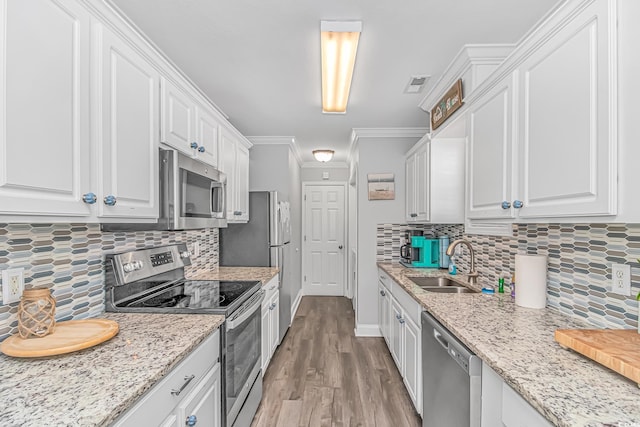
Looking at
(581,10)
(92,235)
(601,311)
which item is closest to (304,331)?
(92,235)

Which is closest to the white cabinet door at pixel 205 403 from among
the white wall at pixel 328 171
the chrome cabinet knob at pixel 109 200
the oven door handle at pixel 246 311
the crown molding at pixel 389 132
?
the oven door handle at pixel 246 311

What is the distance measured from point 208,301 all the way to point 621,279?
1.96 metres

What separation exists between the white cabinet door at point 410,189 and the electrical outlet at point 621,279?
7.01ft

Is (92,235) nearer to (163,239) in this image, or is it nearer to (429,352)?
(163,239)

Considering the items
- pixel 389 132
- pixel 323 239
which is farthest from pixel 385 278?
pixel 323 239

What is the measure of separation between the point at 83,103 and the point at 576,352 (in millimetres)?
1980

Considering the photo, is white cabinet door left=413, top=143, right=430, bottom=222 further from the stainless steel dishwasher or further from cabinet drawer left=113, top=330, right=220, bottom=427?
cabinet drawer left=113, top=330, right=220, bottom=427

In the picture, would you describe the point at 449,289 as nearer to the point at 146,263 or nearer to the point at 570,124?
the point at 570,124

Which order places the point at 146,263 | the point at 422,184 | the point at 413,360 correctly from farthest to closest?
1. the point at 422,184
2. the point at 413,360
3. the point at 146,263

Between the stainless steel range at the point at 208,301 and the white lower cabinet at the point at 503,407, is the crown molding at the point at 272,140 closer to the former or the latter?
the stainless steel range at the point at 208,301

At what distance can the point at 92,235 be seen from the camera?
170cm

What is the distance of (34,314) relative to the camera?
123 centimetres

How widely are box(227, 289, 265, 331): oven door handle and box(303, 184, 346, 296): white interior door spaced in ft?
11.7

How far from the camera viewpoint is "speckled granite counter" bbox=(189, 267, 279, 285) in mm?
2789
